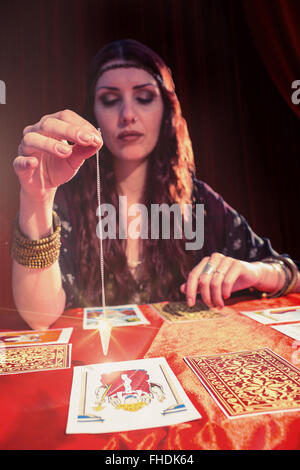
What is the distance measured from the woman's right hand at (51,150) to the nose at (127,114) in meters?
0.64

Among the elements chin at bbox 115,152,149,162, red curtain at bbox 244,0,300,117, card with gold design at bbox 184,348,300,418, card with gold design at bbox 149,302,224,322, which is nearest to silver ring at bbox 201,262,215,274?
card with gold design at bbox 149,302,224,322

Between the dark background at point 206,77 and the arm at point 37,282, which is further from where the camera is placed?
the dark background at point 206,77

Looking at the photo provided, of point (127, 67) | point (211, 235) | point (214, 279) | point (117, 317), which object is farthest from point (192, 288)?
point (127, 67)

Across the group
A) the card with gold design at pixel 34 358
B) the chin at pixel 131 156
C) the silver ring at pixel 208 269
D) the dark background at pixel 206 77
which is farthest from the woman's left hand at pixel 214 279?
the dark background at pixel 206 77

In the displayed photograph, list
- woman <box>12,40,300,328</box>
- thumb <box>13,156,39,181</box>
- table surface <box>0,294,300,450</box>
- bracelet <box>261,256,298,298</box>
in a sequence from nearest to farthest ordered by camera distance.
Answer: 1. table surface <box>0,294,300,450</box>
2. thumb <box>13,156,39,181</box>
3. bracelet <box>261,256,298,298</box>
4. woman <box>12,40,300,328</box>

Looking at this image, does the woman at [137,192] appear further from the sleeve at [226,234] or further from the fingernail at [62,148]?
the fingernail at [62,148]

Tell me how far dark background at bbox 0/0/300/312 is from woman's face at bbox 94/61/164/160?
0.68ft

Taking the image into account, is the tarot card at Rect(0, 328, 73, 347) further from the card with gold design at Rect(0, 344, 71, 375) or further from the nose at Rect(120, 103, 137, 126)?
the nose at Rect(120, 103, 137, 126)

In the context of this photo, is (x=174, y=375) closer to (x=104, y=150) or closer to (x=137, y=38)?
(x=104, y=150)

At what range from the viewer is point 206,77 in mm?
1848

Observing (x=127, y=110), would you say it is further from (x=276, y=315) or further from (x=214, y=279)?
(x=276, y=315)

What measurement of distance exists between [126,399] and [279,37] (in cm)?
199

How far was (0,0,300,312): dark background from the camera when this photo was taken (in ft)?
5.40

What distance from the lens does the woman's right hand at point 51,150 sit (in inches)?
32.5
